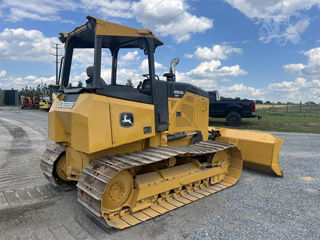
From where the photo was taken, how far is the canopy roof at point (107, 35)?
12.9 feet

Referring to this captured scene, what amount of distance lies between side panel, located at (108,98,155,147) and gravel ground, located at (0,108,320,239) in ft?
4.32

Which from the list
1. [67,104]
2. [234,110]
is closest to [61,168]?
[67,104]

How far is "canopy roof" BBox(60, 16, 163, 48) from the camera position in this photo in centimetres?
394

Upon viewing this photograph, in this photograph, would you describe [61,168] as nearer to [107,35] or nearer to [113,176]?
[113,176]

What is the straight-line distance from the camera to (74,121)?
12.9 feet

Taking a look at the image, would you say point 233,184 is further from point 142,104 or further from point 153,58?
point 153,58

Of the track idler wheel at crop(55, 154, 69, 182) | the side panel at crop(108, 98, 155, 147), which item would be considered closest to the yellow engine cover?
the side panel at crop(108, 98, 155, 147)

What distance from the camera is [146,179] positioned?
4.38 m

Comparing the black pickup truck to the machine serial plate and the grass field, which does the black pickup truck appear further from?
the machine serial plate

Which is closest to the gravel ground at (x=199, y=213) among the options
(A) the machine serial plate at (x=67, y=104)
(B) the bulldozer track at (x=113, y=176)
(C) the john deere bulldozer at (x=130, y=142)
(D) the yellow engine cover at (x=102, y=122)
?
(B) the bulldozer track at (x=113, y=176)

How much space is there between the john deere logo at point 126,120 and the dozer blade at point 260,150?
3.71m

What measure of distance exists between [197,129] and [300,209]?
254 centimetres

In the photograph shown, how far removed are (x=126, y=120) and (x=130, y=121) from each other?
80mm

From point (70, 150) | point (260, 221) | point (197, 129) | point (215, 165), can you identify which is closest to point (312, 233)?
point (260, 221)
